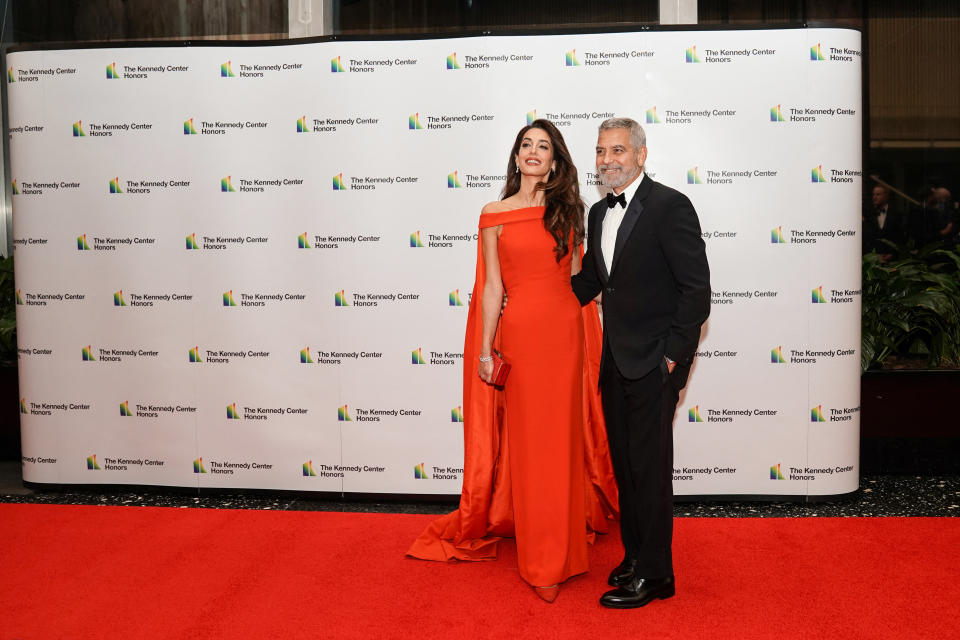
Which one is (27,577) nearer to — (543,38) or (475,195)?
(475,195)

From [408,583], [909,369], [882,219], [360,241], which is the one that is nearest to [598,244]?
[408,583]

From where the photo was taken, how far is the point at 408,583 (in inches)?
124

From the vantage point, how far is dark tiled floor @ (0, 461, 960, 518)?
4.09 metres

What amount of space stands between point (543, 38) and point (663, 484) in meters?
2.52

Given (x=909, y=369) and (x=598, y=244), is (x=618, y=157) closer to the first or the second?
(x=598, y=244)

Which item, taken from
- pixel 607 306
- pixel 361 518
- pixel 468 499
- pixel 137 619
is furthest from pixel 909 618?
pixel 137 619

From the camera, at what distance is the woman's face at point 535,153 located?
3072 millimetres

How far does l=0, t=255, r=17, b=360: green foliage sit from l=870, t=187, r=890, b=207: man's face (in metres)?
7.54

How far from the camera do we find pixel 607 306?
114 inches

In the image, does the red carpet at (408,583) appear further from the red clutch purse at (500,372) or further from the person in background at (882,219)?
the person in background at (882,219)

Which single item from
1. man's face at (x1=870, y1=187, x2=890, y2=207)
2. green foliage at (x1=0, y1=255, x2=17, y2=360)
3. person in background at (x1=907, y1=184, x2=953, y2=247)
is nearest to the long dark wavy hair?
green foliage at (x1=0, y1=255, x2=17, y2=360)

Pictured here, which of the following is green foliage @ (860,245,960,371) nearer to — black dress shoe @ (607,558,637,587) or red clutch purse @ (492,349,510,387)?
black dress shoe @ (607,558,637,587)

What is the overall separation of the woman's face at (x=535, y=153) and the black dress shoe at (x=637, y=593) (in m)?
1.66

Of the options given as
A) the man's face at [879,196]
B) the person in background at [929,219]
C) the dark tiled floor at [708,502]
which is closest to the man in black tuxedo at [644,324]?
the dark tiled floor at [708,502]
